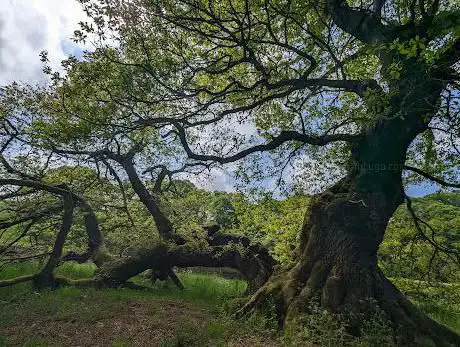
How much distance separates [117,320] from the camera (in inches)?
384

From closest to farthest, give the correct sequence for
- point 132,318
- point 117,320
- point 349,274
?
point 349,274 → point 117,320 → point 132,318

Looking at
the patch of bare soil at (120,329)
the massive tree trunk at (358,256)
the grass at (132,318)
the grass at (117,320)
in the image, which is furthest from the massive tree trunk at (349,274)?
the patch of bare soil at (120,329)

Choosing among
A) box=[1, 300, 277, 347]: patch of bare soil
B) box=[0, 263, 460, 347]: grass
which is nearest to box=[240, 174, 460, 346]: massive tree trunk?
box=[0, 263, 460, 347]: grass

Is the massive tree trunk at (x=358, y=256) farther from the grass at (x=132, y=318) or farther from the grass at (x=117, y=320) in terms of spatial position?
the grass at (x=117, y=320)

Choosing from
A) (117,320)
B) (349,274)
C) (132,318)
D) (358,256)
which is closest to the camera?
(349,274)

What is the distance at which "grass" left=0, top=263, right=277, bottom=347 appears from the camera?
8258 millimetres

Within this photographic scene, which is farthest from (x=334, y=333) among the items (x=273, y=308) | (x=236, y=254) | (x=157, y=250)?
(x=157, y=250)

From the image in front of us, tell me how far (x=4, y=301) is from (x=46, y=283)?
1.81 meters

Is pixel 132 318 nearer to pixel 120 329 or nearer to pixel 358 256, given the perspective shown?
pixel 120 329

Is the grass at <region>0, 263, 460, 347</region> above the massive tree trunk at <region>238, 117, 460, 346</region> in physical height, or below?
below

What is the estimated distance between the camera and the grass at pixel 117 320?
325 inches

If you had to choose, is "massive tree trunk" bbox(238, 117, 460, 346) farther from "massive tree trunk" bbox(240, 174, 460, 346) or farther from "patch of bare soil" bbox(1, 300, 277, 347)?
"patch of bare soil" bbox(1, 300, 277, 347)

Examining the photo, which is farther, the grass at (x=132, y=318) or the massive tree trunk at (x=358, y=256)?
the massive tree trunk at (x=358, y=256)

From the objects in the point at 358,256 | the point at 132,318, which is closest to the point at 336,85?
the point at 358,256
